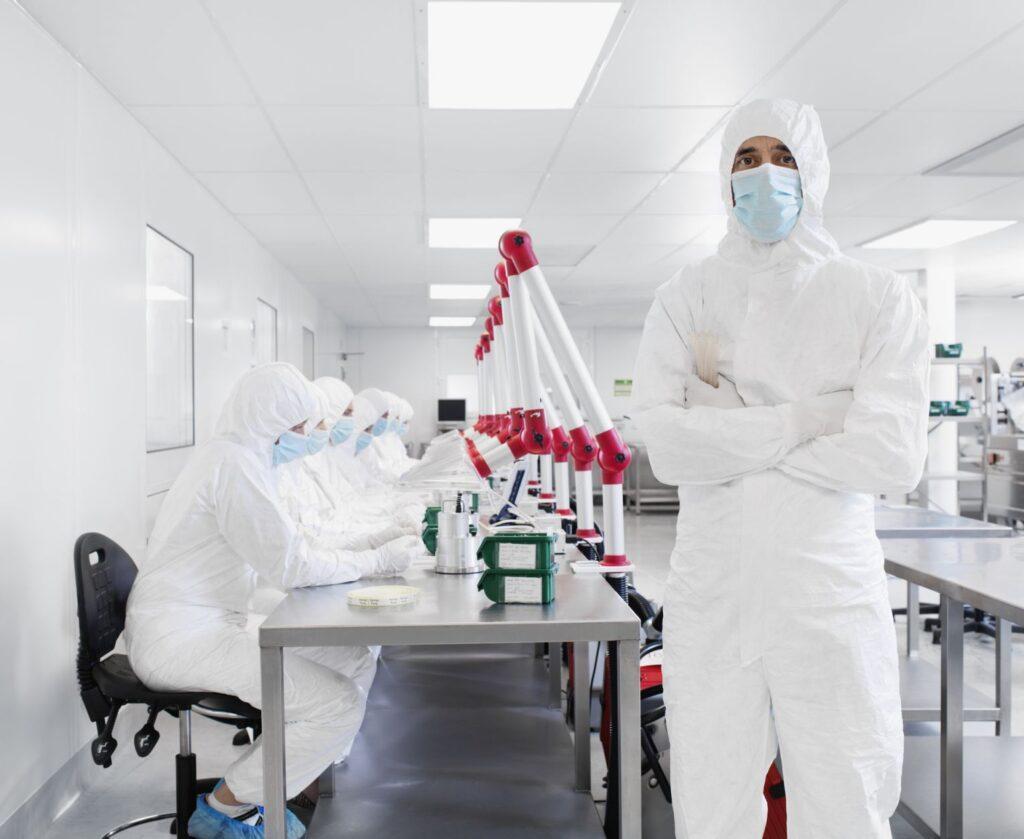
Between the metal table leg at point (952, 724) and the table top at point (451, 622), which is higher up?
the table top at point (451, 622)

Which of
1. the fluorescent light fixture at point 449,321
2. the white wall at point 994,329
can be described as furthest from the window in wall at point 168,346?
the white wall at point 994,329

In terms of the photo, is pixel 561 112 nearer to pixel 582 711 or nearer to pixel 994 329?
pixel 582 711

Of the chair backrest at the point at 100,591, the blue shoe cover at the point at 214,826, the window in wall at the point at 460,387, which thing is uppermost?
the window in wall at the point at 460,387

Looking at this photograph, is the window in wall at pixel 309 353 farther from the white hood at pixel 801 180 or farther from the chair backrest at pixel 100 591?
the white hood at pixel 801 180

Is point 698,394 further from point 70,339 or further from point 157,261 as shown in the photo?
point 157,261

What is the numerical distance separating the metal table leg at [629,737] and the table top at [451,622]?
0.05 metres

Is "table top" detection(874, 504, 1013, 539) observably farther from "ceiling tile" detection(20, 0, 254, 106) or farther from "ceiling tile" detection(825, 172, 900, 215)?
"ceiling tile" detection(20, 0, 254, 106)

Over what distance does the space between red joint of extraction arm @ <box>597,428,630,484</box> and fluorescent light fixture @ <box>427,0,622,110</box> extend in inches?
47.9

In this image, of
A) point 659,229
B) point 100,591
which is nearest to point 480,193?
point 659,229

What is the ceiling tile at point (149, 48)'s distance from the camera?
2.27 meters

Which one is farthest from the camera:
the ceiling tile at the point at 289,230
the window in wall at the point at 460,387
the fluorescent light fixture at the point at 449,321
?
the window in wall at the point at 460,387

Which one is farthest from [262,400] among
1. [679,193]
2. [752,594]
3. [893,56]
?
[679,193]

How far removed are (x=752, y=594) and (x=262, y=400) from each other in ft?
4.45

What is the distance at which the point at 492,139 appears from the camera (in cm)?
340
